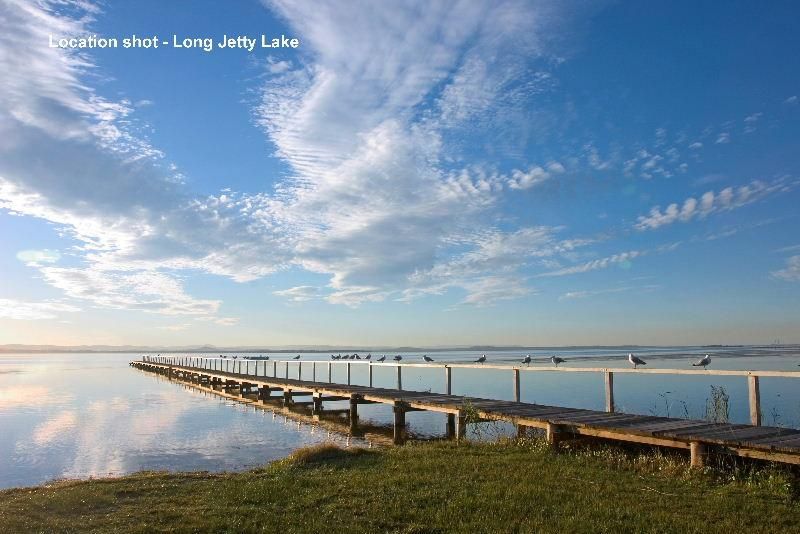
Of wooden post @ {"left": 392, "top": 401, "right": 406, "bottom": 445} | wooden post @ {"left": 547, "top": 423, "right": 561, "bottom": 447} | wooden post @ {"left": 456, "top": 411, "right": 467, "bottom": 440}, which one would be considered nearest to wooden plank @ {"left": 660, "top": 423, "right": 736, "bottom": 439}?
wooden post @ {"left": 547, "top": 423, "right": 561, "bottom": 447}

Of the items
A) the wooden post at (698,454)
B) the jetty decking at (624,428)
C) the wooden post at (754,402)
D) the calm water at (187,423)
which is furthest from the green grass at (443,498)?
the calm water at (187,423)

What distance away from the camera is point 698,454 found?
9.39m

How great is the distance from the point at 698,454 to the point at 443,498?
422 centimetres

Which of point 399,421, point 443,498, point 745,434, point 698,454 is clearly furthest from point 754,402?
point 399,421

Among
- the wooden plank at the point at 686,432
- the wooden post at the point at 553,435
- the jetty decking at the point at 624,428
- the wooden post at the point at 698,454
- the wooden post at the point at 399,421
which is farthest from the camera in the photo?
the wooden post at the point at 399,421

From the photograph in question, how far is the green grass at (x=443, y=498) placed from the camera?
23.4 ft

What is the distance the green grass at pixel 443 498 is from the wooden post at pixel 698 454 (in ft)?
0.60

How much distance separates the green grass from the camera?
714cm

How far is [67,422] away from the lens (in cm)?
2623

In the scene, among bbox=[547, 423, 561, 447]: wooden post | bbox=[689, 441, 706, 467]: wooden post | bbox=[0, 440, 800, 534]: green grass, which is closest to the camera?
bbox=[0, 440, 800, 534]: green grass

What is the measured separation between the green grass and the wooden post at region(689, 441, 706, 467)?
0.60ft

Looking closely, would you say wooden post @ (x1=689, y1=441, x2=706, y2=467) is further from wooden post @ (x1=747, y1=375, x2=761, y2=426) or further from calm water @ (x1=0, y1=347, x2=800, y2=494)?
calm water @ (x1=0, y1=347, x2=800, y2=494)

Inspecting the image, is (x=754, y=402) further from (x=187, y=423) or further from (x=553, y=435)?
(x=187, y=423)

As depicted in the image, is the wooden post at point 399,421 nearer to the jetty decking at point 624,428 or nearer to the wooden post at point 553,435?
the jetty decking at point 624,428
